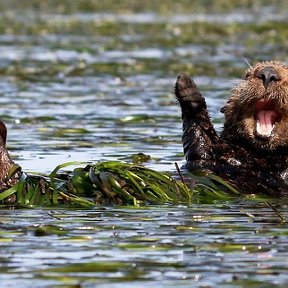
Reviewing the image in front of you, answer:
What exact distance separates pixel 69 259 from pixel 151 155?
4.31m

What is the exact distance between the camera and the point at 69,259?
5.70m

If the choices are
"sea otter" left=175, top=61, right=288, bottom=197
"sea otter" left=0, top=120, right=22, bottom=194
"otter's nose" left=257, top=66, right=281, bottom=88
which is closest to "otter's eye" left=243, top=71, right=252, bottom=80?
"sea otter" left=175, top=61, right=288, bottom=197

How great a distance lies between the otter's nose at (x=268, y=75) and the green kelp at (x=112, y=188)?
73 cm

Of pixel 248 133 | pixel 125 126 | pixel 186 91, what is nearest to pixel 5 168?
pixel 186 91

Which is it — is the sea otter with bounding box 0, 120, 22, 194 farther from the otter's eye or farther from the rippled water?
the otter's eye

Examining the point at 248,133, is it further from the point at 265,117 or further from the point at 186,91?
the point at 186,91

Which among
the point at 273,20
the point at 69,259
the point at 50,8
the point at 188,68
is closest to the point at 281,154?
the point at 69,259

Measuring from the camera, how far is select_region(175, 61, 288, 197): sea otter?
316 inches

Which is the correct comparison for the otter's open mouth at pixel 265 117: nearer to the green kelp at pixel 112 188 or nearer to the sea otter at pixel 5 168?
the green kelp at pixel 112 188

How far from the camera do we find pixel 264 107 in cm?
815

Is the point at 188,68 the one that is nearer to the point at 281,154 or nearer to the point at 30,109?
the point at 30,109

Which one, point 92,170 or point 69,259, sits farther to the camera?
point 92,170

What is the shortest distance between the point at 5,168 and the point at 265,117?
1912mm

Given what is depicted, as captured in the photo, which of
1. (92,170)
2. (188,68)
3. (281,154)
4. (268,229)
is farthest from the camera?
(188,68)
